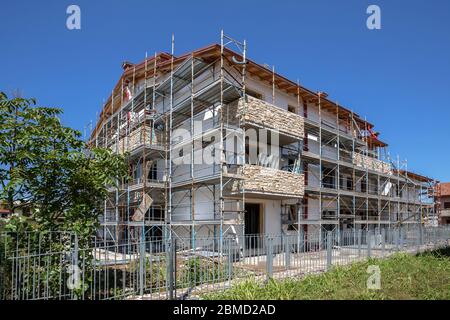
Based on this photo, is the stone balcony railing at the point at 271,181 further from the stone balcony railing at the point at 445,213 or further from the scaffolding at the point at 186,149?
the stone balcony railing at the point at 445,213

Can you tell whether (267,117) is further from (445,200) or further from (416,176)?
(445,200)

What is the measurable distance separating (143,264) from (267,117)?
980 centimetres

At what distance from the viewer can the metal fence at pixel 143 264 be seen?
23.0 ft

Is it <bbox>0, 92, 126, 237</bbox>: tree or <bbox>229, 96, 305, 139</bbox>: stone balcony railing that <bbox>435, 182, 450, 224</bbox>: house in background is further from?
<bbox>0, 92, 126, 237</bbox>: tree

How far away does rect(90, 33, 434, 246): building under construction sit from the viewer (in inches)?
608

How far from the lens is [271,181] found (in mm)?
15828

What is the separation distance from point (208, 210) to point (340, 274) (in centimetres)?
760

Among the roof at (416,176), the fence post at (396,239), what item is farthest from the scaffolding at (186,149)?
the roof at (416,176)

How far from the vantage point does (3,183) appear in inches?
293

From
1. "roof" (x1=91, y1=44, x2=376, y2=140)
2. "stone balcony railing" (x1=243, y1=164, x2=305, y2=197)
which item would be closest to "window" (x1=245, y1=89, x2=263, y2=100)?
"roof" (x1=91, y1=44, x2=376, y2=140)

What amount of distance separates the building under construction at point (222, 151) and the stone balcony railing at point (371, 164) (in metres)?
0.18

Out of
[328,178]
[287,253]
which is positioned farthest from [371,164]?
[287,253]
